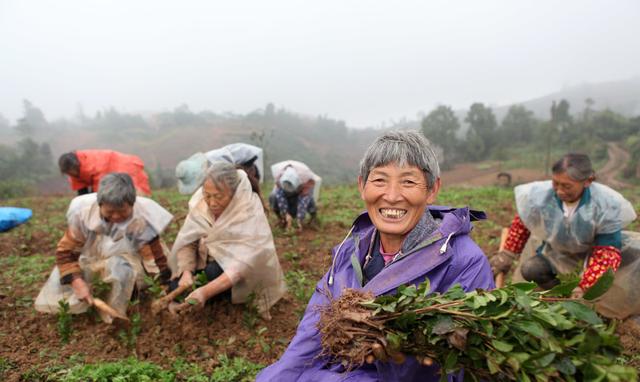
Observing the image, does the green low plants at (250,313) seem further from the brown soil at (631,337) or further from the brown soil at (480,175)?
the brown soil at (480,175)

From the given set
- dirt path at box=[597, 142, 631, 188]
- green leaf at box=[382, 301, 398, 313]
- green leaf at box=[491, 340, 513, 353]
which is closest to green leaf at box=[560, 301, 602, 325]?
green leaf at box=[491, 340, 513, 353]

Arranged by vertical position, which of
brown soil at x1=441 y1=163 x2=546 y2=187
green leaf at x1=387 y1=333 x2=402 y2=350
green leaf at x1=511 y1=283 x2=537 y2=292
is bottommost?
brown soil at x1=441 y1=163 x2=546 y2=187

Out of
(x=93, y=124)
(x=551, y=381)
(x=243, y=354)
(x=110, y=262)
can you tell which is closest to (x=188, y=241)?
(x=110, y=262)

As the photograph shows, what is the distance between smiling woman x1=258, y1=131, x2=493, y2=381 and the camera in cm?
156

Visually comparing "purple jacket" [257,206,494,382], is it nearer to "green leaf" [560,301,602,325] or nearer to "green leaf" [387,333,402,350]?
"green leaf" [387,333,402,350]

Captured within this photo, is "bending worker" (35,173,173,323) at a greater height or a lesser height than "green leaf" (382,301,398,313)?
lesser

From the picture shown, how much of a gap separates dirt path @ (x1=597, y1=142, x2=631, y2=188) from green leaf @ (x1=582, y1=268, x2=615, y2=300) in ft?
62.6

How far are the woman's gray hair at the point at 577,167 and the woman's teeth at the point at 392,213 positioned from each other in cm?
170

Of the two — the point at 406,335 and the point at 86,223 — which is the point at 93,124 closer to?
the point at 86,223

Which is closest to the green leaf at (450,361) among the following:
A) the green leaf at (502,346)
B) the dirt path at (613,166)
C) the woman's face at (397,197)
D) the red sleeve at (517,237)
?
the green leaf at (502,346)

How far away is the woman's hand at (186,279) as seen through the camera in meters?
3.08

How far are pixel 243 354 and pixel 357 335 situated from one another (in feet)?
5.82

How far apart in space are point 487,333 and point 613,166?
2515 cm

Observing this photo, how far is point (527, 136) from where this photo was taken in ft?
103
